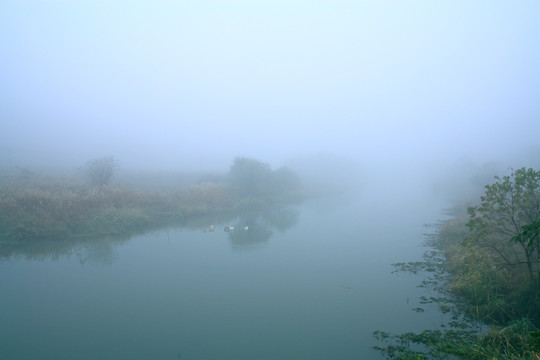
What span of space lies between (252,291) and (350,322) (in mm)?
3509

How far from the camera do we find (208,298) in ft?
34.7

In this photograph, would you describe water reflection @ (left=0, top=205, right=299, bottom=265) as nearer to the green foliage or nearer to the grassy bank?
the grassy bank

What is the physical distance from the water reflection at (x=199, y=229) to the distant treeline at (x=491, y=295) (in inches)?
371

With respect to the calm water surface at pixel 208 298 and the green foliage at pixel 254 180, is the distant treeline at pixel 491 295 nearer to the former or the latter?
the calm water surface at pixel 208 298

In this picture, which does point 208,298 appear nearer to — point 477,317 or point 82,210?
point 477,317

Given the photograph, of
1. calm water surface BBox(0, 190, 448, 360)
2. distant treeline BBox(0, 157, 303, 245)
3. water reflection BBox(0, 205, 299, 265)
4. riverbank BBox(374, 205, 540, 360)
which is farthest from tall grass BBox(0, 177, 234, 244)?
riverbank BBox(374, 205, 540, 360)

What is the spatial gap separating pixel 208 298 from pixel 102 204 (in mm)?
11924

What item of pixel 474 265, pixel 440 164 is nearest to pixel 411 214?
pixel 474 265

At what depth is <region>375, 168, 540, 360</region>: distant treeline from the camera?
654cm

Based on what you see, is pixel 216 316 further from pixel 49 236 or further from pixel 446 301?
pixel 49 236

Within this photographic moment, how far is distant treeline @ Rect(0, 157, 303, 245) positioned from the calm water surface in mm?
1695

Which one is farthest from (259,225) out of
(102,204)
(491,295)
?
(491,295)

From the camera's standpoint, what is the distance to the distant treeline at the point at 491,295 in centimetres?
654

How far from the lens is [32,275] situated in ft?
38.7
